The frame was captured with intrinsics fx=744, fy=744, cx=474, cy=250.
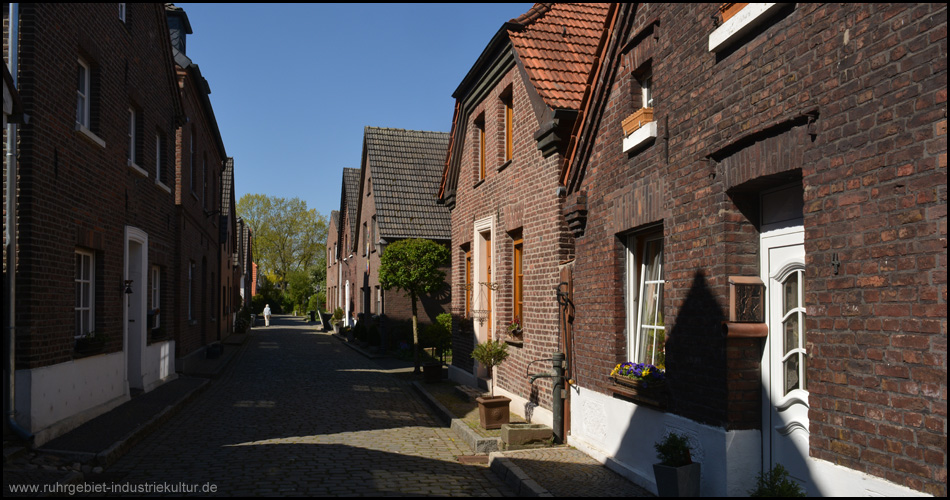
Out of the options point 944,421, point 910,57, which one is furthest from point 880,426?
point 910,57

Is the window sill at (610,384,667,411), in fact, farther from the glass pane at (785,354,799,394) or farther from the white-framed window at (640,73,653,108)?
the white-framed window at (640,73,653,108)

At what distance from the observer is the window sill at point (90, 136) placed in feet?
31.1

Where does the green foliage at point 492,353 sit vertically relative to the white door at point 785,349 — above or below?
below

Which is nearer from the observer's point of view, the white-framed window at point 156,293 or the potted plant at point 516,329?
the potted plant at point 516,329

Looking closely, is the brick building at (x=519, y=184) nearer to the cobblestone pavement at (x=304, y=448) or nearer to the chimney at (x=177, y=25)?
the cobblestone pavement at (x=304, y=448)

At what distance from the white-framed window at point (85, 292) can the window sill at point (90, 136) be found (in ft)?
4.89

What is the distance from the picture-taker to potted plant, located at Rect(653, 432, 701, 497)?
17.9ft

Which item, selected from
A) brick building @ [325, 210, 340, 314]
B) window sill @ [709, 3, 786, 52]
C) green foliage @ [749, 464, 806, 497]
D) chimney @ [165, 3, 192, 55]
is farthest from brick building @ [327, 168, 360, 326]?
green foliage @ [749, 464, 806, 497]

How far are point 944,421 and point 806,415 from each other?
1.35 m

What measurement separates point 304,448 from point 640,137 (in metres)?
5.06

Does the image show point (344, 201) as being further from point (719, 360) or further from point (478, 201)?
point (719, 360)

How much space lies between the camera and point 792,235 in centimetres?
516

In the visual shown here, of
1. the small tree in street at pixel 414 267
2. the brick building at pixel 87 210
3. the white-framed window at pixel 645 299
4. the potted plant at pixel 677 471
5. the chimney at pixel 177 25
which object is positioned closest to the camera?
the potted plant at pixel 677 471

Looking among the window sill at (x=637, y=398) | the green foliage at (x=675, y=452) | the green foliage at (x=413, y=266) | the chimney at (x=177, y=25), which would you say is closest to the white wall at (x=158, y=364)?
the green foliage at (x=413, y=266)
